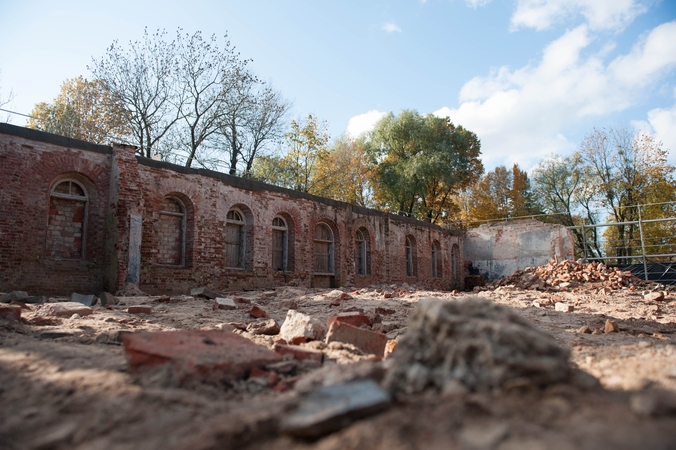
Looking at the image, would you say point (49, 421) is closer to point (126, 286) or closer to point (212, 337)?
point (212, 337)

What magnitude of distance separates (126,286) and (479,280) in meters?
20.1

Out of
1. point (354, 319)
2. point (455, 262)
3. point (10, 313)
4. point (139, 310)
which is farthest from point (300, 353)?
point (455, 262)

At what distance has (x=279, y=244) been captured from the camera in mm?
15898

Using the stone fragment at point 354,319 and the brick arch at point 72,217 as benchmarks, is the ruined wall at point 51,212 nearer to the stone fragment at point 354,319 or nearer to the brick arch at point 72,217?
the brick arch at point 72,217

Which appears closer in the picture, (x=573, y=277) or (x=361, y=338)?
(x=361, y=338)

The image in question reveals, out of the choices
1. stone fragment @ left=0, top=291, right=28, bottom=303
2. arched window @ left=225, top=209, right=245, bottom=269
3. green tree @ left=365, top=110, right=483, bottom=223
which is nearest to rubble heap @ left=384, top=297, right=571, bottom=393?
stone fragment @ left=0, top=291, right=28, bottom=303

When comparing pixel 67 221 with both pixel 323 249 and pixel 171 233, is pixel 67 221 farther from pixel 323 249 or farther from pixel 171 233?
pixel 323 249

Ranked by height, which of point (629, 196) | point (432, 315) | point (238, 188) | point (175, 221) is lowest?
point (432, 315)

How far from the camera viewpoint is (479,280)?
26094 mm

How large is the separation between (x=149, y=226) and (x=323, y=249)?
738 centimetres

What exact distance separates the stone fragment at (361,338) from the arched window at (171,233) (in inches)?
345

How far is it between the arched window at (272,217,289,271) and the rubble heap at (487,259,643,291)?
9.62 m

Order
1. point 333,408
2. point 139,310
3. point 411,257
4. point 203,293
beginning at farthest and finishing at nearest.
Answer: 1. point 411,257
2. point 203,293
3. point 139,310
4. point 333,408

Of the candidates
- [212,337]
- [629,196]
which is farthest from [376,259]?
[629,196]
